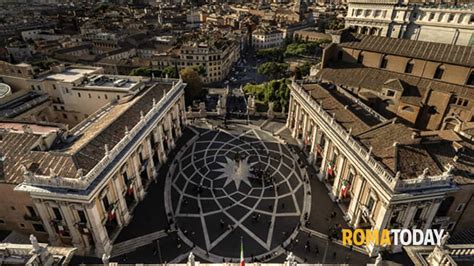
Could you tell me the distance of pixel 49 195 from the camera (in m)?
30.2

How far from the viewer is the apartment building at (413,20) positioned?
2544 inches

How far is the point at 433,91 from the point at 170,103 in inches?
1997

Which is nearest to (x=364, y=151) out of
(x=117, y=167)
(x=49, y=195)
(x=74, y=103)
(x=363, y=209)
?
(x=363, y=209)

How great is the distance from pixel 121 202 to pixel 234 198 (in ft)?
54.6

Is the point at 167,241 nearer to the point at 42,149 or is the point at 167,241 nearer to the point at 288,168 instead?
the point at 42,149

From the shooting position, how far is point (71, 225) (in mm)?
32500

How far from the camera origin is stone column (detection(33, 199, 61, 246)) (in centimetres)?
3148

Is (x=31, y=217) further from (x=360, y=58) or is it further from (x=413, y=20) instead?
(x=413, y=20)

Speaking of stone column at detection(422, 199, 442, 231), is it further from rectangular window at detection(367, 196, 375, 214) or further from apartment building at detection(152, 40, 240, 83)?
apartment building at detection(152, 40, 240, 83)

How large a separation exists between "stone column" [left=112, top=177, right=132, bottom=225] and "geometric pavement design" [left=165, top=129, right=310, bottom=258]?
5.99 meters

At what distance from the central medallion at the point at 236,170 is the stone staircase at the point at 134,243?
45.6 feet

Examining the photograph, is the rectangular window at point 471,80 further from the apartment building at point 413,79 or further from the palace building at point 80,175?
the palace building at point 80,175

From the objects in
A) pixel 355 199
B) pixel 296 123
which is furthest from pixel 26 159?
pixel 296 123

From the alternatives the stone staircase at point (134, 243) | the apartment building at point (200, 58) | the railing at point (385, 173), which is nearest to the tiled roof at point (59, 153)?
the stone staircase at point (134, 243)
